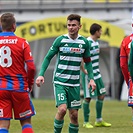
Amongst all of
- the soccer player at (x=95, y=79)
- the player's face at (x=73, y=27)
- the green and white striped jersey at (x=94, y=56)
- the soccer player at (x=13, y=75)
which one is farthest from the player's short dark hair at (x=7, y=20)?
the green and white striped jersey at (x=94, y=56)

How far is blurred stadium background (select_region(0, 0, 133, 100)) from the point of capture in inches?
1137

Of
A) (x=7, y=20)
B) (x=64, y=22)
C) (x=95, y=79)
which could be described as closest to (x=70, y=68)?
A: (x=7, y=20)

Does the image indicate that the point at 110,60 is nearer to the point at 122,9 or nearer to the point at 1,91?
the point at 122,9

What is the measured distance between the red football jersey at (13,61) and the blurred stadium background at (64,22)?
64.8 ft

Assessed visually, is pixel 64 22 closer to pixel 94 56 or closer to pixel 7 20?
pixel 94 56

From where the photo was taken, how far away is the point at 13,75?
28.5 feet

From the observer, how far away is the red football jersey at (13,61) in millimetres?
8672

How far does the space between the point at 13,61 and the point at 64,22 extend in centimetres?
2042

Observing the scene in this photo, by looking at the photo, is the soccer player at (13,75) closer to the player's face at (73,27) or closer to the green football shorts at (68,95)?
the green football shorts at (68,95)

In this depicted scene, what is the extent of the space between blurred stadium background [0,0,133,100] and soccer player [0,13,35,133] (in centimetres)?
1974

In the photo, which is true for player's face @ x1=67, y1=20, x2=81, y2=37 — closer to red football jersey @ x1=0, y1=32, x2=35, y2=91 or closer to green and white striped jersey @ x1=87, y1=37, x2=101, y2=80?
red football jersey @ x1=0, y1=32, x2=35, y2=91

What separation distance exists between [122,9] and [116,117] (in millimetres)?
16672

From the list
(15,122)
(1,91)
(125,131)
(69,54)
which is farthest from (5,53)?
(15,122)

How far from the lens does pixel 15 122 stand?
14422 mm
